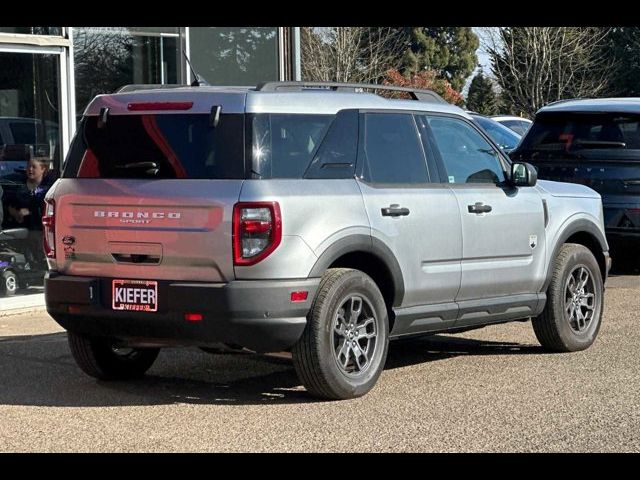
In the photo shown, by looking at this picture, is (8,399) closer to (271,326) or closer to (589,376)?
(271,326)

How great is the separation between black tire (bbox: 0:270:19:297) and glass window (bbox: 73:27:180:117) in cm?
187

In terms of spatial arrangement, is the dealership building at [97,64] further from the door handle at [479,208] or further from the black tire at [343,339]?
the black tire at [343,339]

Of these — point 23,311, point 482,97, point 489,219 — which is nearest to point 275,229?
point 489,219

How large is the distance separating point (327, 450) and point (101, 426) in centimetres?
143

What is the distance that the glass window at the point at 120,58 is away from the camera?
479 inches

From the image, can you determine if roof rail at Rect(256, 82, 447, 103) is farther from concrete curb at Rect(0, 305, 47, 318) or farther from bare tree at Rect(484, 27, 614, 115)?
bare tree at Rect(484, 27, 614, 115)

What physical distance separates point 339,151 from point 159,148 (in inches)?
44.1

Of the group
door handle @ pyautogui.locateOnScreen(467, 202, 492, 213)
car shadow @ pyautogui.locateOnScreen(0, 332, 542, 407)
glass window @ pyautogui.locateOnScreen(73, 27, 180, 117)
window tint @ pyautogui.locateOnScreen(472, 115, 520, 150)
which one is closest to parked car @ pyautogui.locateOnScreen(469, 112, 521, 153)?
window tint @ pyautogui.locateOnScreen(472, 115, 520, 150)

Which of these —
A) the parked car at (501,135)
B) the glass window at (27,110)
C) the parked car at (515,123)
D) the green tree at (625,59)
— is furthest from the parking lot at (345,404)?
the green tree at (625,59)

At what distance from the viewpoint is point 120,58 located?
12.5 m

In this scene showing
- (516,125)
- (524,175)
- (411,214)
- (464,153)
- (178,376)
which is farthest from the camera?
(516,125)

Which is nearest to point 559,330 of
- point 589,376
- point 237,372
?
point 589,376

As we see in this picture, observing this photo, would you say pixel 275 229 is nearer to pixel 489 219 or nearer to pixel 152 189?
pixel 152 189

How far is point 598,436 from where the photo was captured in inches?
249
